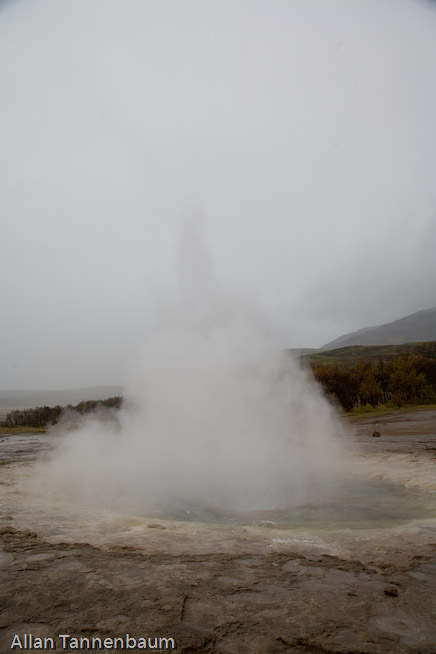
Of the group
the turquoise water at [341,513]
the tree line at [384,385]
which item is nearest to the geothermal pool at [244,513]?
the turquoise water at [341,513]

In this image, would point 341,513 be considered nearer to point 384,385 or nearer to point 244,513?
point 244,513

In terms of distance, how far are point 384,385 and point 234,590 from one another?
4873cm

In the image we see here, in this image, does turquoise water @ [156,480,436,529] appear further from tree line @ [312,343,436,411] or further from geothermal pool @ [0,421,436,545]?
tree line @ [312,343,436,411]

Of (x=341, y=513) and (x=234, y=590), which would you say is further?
(x=341, y=513)

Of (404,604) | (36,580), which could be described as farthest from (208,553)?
(404,604)

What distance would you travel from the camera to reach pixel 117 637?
277 cm

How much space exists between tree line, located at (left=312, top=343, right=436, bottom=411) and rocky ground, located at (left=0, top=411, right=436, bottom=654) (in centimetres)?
3947

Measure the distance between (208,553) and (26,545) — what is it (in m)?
2.45

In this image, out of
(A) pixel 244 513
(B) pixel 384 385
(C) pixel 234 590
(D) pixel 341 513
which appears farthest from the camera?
(B) pixel 384 385

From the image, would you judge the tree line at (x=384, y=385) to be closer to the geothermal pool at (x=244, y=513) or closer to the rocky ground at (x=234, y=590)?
the geothermal pool at (x=244, y=513)

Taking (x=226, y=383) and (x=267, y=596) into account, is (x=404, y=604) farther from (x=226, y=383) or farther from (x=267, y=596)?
(x=226, y=383)

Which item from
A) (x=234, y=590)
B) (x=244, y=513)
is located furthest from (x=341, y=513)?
(x=234, y=590)

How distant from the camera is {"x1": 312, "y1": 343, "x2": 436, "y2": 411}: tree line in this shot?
4275cm

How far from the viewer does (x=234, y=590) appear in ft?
11.7
